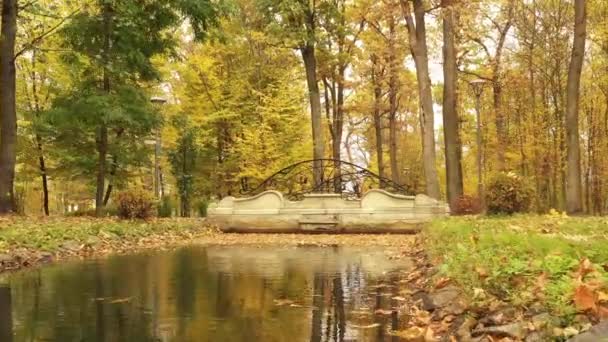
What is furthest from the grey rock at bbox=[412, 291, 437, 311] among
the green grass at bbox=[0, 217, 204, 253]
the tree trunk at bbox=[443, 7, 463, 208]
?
the tree trunk at bbox=[443, 7, 463, 208]

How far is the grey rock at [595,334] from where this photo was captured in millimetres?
3337

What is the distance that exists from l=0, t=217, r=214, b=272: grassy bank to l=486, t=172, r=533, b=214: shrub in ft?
26.1

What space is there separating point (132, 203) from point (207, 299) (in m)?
10.6

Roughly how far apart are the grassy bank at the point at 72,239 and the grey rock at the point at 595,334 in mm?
8599

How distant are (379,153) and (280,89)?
670cm

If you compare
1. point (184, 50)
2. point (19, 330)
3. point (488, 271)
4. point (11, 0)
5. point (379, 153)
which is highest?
point (184, 50)

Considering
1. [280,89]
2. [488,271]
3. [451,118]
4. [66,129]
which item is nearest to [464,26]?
[451,118]

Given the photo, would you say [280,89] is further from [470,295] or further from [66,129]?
[470,295]

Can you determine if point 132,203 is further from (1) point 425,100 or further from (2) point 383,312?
(2) point 383,312

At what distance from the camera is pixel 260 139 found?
30.0 metres

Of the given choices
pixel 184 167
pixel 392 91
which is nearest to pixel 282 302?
pixel 184 167

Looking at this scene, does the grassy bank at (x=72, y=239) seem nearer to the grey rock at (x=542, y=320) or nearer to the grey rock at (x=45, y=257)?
the grey rock at (x=45, y=257)

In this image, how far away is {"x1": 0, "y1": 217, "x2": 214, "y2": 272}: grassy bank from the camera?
10430 millimetres

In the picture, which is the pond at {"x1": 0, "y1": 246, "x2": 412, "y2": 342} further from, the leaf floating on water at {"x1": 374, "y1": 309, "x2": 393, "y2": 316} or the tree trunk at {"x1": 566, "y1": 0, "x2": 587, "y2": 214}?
the tree trunk at {"x1": 566, "y1": 0, "x2": 587, "y2": 214}
